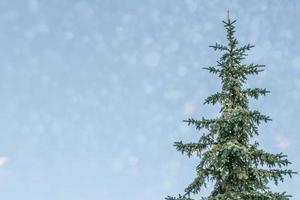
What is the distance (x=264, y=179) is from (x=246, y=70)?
4441 mm

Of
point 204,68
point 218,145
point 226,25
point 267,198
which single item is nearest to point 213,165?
point 218,145

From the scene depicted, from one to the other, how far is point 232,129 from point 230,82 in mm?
1961

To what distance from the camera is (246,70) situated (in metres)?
21.2

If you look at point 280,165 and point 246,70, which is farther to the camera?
point 246,70

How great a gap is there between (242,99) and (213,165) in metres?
2.93

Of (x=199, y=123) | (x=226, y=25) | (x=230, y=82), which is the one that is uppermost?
(x=226, y=25)

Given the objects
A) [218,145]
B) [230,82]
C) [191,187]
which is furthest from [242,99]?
[191,187]

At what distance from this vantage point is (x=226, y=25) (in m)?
21.8

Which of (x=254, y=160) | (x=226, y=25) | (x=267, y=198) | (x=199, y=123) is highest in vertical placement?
(x=226, y=25)

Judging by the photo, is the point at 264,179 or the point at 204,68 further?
the point at 204,68

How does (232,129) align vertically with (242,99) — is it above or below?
below

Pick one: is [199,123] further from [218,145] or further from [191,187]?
[191,187]

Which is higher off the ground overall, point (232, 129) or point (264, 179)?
point (232, 129)

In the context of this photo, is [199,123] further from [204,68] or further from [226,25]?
[226,25]
